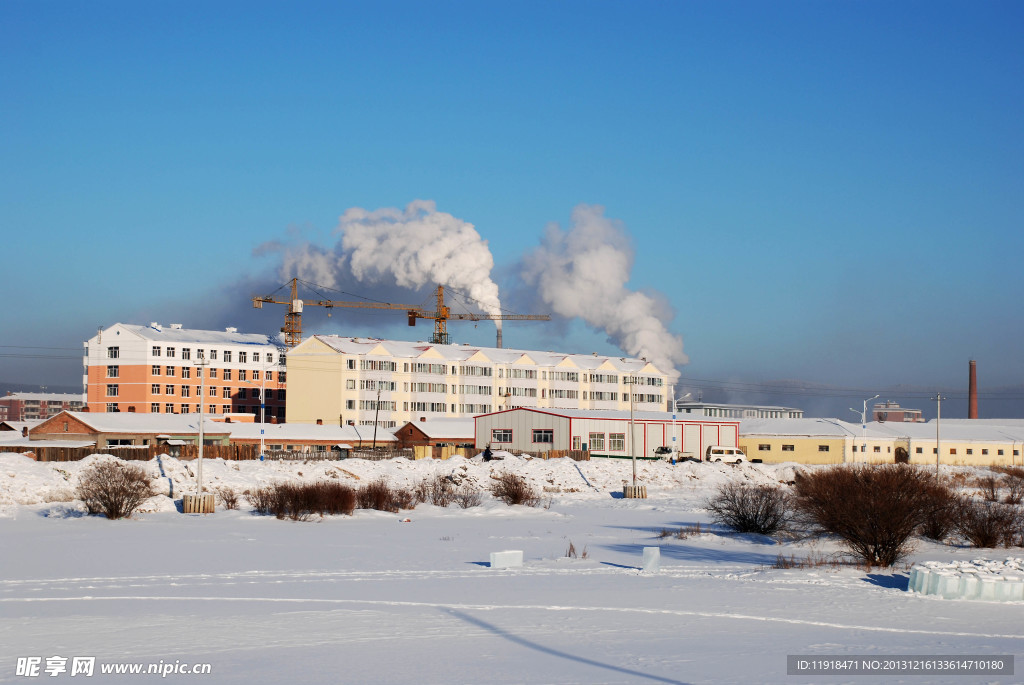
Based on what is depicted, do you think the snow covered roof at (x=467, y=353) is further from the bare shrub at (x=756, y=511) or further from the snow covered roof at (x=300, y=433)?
the bare shrub at (x=756, y=511)

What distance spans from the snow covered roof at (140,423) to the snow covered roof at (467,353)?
82.6 feet

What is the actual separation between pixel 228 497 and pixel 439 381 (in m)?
75.1

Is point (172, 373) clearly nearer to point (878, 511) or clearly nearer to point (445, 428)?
point (445, 428)

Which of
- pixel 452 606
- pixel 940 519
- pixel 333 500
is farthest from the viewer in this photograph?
pixel 333 500

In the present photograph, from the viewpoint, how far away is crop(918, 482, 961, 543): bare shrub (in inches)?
1064

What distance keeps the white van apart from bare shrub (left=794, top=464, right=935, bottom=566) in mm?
55908

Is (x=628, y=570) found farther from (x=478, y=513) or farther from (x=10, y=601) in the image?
(x=478, y=513)

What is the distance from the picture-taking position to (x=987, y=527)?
94.9 ft

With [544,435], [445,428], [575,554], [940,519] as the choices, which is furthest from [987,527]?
[445,428]

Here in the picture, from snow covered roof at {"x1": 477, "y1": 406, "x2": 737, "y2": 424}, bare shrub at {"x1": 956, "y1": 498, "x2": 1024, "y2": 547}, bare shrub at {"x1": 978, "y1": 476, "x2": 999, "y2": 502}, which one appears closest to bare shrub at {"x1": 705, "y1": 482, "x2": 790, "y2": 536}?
bare shrub at {"x1": 956, "y1": 498, "x2": 1024, "y2": 547}

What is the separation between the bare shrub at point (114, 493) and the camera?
37.5m

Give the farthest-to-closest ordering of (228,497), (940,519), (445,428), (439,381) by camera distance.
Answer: (439,381)
(445,428)
(228,497)
(940,519)

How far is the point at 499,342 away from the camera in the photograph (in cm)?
14650

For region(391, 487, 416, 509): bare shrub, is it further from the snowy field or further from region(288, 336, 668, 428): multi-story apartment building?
region(288, 336, 668, 428): multi-story apartment building
